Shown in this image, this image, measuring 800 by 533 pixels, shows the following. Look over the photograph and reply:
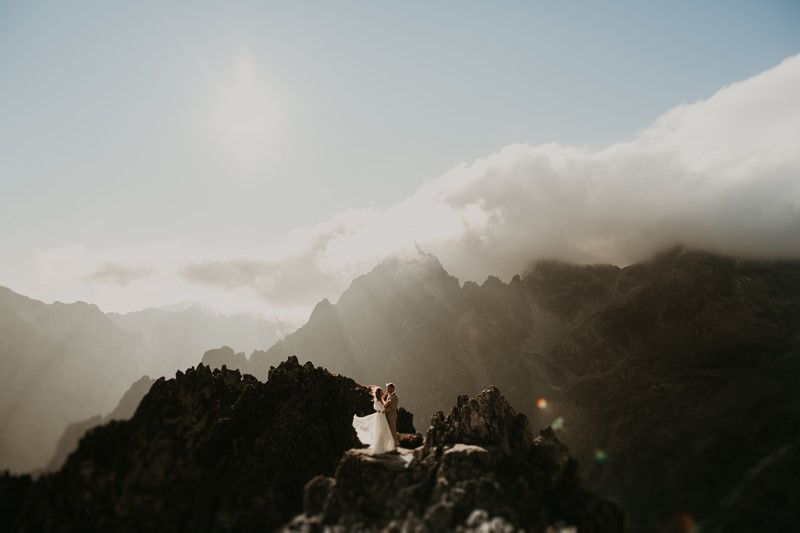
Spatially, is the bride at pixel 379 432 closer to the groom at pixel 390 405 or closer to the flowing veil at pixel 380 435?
the flowing veil at pixel 380 435

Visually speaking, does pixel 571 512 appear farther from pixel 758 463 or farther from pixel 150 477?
pixel 758 463

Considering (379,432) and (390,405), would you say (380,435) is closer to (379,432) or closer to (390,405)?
(379,432)

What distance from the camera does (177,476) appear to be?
32.5 metres

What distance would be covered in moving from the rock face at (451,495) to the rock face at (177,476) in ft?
17.3

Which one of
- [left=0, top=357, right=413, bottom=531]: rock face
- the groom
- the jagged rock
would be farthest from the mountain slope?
the groom

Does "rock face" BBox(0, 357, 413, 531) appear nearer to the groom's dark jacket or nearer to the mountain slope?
the mountain slope

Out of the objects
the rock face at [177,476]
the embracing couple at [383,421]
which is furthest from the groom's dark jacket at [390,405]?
the rock face at [177,476]

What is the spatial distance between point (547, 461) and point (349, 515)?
20.1m

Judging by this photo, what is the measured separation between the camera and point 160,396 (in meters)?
51.2

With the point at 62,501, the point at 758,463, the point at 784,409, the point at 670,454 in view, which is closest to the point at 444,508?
the point at 62,501

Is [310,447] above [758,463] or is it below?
above

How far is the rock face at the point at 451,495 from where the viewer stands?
2722cm

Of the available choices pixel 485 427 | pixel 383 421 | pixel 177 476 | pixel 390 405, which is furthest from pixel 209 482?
pixel 485 427

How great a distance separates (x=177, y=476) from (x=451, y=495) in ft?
69.9
